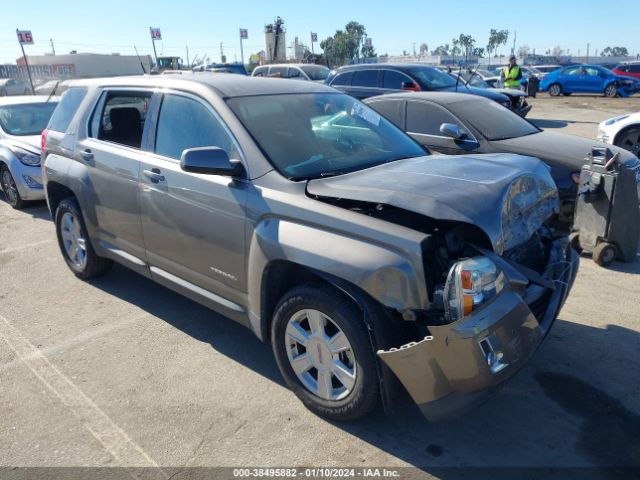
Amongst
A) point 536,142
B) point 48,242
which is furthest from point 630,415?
point 48,242

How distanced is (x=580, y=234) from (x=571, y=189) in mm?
A: 672

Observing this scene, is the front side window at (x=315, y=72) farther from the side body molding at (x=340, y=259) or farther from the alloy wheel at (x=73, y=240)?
the side body molding at (x=340, y=259)

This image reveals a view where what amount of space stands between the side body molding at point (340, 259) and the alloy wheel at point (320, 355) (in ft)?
1.06

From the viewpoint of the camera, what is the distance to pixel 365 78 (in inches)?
502

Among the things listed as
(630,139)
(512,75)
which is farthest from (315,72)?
(630,139)

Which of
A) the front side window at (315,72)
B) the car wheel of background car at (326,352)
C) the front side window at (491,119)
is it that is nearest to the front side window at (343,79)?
the front side window at (491,119)

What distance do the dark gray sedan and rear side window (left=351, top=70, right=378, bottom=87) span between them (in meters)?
4.87

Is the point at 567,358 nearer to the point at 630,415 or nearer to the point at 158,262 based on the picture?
the point at 630,415

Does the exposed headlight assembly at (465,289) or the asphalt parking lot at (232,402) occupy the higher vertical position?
the exposed headlight assembly at (465,289)

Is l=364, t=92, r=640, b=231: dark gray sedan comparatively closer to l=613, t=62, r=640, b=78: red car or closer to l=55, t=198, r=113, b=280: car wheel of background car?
l=55, t=198, r=113, b=280: car wheel of background car

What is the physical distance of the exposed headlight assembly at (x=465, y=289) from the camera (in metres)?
2.53

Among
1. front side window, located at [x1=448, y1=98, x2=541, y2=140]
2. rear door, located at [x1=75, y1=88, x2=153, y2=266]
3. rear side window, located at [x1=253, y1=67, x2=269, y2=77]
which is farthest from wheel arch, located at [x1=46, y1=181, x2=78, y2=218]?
rear side window, located at [x1=253, y1=67, x2=269, y2=77]

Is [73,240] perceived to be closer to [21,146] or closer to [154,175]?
[154,175]

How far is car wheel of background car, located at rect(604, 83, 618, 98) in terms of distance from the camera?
84.6 ft
